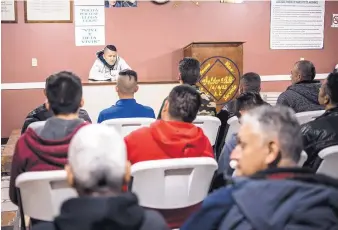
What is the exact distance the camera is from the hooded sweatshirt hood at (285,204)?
1.20 metres

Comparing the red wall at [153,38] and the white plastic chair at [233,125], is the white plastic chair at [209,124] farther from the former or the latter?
the red wall at [153,38]

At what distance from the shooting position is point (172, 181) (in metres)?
1.97

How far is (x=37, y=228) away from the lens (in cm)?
122

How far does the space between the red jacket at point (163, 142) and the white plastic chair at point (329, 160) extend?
0.59 meters

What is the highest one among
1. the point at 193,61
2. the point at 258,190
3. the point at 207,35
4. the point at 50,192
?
the point at 207,35

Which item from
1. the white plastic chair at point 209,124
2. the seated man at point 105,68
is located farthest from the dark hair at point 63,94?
the seated man at point 105,68

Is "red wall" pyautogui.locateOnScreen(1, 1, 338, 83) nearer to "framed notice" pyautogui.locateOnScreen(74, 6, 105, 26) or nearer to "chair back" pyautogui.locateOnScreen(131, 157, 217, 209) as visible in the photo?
"framed notice" pyautogui.locateOnScreen(74, 6, 105, 26)

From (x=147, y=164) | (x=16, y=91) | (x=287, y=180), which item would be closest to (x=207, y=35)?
(x=16, y=91)

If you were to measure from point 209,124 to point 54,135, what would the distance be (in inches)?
53.9

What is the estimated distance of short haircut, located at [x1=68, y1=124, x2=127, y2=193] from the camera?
117 centimetres

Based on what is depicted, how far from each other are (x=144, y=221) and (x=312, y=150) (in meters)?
1.55

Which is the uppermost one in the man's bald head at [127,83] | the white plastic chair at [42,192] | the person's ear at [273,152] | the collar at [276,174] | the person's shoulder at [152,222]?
the man's bald head at [127,83]

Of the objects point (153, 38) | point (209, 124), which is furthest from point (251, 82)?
point (153, 38)

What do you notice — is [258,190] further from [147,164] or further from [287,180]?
[147,164]
